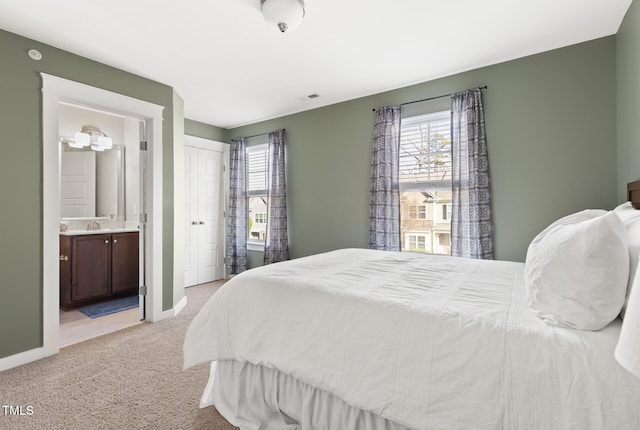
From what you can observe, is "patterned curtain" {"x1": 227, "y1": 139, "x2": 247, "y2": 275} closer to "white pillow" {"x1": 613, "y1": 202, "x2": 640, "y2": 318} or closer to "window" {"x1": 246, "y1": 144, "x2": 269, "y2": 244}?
"window" {"x1": 246, "y1": 144, "x2": 269, "y2": 244}

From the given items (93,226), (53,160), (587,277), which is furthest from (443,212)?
(93,226)

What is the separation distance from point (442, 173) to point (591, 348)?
98.8 inches

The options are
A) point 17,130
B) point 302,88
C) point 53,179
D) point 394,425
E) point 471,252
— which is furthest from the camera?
point 302,88

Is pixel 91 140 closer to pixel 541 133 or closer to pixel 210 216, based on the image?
pixel 210 216

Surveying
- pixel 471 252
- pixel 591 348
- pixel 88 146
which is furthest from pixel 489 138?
pixel 88 146

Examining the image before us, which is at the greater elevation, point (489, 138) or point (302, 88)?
point (302, 88)

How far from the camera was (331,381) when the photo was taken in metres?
1.22

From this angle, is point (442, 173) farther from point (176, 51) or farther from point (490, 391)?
point (176, 51)

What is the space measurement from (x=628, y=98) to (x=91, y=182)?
6023 millimetres

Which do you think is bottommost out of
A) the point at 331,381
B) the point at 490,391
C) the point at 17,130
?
the point at 331,381

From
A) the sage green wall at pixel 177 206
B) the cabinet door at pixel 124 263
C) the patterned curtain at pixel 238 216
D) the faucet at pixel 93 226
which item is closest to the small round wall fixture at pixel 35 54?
the sage green wall at pixel 177 206

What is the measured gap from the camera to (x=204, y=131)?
4719mm

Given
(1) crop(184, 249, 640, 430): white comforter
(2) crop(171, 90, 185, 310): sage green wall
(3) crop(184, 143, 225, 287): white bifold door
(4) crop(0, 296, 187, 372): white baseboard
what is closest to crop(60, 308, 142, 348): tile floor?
(4) crop(0, 296, 187, 372): white baseboard

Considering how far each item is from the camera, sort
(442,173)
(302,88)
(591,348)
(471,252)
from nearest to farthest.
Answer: (591,348)
(471,252)
(442,173)
(302,88)
